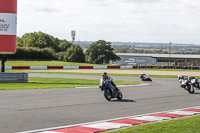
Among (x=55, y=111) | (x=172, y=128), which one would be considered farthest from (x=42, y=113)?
(x=172, y=128)

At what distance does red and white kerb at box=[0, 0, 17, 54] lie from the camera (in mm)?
33062

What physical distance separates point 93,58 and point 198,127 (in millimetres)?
108846

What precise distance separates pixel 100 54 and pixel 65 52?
1083 centimetres

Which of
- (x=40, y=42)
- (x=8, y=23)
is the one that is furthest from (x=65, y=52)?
(x=8, y=23)

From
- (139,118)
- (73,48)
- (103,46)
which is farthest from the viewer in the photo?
(103,46)

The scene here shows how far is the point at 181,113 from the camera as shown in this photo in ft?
51.0

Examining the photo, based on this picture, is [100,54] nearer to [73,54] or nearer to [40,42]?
[73,54]

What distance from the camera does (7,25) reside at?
33562 millimetres

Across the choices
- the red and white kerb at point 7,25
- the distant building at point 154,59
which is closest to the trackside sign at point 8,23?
the red and white kerb at point 7,25

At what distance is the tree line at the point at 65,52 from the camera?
96938mm

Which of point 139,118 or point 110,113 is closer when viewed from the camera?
point 139,118

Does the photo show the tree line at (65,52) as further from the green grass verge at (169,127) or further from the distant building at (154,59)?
the green grass verge at (169,127)

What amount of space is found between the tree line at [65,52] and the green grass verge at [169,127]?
272 feet

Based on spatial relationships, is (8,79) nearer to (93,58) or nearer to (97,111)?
(97,111)
